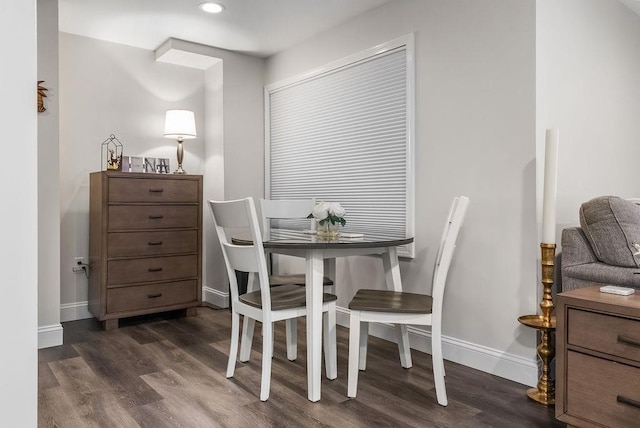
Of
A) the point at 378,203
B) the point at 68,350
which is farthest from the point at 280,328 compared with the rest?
the point at 68,350

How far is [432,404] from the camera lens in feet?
6.86

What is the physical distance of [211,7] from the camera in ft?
10.6

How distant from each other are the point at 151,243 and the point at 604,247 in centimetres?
302

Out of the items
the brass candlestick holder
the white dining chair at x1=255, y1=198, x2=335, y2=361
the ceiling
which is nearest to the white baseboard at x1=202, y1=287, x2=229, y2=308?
the white dining chair at x1=255, y1=198, x2=335, y2=361

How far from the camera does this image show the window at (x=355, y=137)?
120 inches

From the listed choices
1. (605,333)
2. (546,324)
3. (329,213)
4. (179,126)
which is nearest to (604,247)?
(546,324)

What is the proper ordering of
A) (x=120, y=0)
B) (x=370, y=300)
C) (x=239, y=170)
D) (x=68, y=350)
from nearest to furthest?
(x=370, y=300) → (x=68, y=350) → (x=120, y=0) → (x=239, y=170)

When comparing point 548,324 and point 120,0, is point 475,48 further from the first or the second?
point 120,0

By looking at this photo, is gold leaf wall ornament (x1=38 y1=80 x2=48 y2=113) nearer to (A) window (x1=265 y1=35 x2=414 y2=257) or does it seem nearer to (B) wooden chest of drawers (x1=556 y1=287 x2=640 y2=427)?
(A) window (x1=265 y1=35 x2=414 y2=257)

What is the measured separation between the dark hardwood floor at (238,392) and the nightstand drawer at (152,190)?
107 cm

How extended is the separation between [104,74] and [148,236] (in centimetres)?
153

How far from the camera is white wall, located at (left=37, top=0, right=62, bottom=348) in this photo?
9.82 ft

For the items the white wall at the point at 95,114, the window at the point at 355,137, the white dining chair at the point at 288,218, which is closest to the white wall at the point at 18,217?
the white dining chair at the point at 288,218

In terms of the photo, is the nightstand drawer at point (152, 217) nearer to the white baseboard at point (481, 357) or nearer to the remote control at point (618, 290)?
the white baseboard at point (481, 357)
